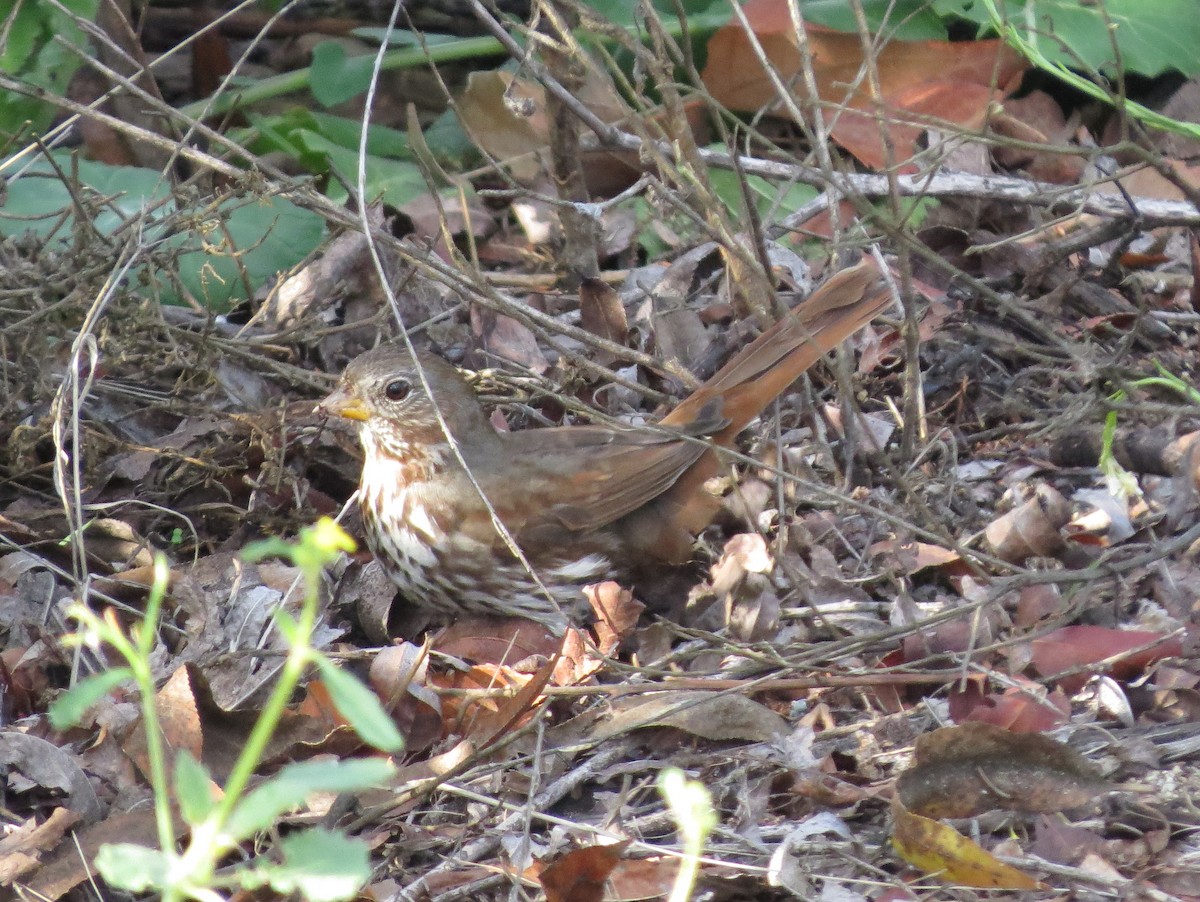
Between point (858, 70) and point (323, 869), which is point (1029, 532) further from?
point (323, 869)

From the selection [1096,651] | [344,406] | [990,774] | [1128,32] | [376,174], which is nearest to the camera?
[990,774]

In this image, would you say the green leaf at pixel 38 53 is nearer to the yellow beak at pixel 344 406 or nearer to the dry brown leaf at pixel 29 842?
the yellow beak at pixel 344 406

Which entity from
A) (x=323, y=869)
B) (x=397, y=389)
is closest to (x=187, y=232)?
(x=397, y=389)

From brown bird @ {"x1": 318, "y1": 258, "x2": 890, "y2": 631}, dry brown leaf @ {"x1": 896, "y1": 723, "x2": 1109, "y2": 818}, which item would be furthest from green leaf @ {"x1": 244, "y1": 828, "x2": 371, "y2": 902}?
brown bird @ {"x1": 318, "y1": 258, "x2": 890, "y2": 631}

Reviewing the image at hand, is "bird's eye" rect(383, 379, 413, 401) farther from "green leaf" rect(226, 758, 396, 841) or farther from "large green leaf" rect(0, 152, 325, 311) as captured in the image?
"green leaf" rect(226, 758, 396, 841)

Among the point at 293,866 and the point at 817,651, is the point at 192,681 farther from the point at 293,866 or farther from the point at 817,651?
the point at 293,866
